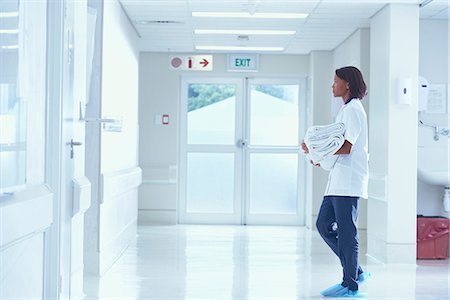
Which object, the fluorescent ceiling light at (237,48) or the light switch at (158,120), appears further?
the light switch at (158,120)

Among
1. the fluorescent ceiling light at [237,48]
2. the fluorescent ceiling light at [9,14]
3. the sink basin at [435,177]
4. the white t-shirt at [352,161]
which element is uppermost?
the fluorescent ceiling light at [237,48]

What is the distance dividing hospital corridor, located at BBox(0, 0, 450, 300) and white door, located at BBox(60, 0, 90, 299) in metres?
0.02

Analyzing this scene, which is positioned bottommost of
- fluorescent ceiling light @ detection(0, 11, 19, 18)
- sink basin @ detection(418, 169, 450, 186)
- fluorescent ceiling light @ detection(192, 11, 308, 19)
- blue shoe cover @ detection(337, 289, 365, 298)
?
blue shoe cover @ detection(337, 289, 365, 298)

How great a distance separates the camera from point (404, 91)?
6316 millimetres

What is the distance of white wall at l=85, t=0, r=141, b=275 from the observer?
5.58 metres

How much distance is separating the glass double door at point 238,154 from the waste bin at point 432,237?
11.7 feet

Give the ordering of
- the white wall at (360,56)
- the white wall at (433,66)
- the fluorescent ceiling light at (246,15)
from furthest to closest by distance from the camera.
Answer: the white wall at (360,56)
the white wall at (433,66)
the fluorescent ceiling light at (246,15)

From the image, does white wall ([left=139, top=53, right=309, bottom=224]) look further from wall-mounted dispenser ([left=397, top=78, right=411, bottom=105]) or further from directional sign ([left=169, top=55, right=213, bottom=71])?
wall-mounted dispenser ([left=397, top=78, right=411, bottom=105])

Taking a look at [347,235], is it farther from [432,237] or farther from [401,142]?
[432,237]

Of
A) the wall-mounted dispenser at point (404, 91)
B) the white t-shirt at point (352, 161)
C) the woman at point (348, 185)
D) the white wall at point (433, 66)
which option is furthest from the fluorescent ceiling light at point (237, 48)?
the white t-shirt at point (352, 161)

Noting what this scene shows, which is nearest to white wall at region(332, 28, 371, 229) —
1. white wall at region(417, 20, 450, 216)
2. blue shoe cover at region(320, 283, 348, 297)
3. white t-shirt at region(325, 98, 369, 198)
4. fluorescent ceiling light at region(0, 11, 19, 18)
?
white wall at region(417, 20, 450, 216)

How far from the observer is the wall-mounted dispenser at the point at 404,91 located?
6312 mm

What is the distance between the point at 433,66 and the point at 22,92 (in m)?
5.96

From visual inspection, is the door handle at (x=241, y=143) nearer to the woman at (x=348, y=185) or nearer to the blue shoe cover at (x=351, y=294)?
the woman at (x=348, y=185)
